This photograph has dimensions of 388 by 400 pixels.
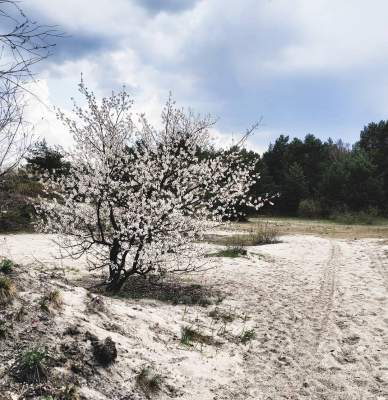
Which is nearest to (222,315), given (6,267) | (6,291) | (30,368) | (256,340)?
(256,340)

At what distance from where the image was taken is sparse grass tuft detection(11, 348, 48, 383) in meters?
4.36

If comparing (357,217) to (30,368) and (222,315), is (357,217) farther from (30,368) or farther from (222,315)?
(30,368)

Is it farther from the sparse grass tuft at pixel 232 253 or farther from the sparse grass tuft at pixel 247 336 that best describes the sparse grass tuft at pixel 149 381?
the sparse grass tuft at pixel 232 253

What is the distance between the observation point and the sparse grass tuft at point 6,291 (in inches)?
217

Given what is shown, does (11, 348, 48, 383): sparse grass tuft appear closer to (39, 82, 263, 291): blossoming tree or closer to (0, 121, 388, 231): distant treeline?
(39, 82, 263, 291): blossoming tree

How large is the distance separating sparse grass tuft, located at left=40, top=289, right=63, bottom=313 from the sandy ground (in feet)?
0.47

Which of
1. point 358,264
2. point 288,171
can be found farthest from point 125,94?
point 288,171

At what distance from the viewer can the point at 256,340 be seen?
24.6 feet

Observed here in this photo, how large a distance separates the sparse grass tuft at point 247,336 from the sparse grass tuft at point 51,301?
3111mm

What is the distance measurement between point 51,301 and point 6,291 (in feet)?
2.01

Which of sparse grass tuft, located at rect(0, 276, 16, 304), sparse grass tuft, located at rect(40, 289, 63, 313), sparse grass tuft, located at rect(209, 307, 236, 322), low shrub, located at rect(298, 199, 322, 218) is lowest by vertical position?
sparse grass tuft, located at rect(209, 307, 236, 322)

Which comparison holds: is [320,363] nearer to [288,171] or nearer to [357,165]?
→ [357,165]

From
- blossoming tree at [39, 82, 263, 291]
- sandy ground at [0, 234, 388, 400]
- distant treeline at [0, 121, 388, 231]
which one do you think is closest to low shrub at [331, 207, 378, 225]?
distant treeline at [0, 121, 388, 231]

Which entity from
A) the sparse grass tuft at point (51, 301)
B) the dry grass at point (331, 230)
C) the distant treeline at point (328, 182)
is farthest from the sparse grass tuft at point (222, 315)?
the distant treeline at point (328, 182)
